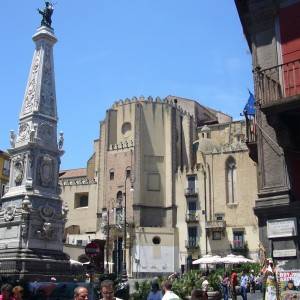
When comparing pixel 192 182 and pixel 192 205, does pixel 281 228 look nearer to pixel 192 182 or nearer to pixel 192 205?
pixel 192 205

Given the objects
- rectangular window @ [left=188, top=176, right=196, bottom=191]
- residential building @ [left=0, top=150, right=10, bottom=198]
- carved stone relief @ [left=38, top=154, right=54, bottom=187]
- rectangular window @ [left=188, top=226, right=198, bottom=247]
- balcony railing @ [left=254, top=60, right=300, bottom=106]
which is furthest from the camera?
rectangular window @ [left=188, top=176, right=196, bottom=191]

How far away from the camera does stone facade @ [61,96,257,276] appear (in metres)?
57.2

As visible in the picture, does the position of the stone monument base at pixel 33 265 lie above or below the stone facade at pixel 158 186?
below

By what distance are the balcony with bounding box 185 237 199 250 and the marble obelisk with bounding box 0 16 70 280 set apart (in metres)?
32.7

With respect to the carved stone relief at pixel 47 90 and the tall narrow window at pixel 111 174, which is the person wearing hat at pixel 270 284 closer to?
the carved stone relief at pixel 47 90

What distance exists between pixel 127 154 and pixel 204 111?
2231 centimetres

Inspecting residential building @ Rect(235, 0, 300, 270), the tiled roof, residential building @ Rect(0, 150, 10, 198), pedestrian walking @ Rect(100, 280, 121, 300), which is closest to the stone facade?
the tiled roof

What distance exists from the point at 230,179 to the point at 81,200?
2184 centimetres

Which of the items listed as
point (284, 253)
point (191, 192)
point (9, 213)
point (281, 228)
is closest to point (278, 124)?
point (281, 228)

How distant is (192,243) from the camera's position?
57.6 m

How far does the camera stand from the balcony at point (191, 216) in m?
58.3

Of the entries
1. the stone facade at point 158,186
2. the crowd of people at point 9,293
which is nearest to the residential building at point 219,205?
the stone facade at point 158,186

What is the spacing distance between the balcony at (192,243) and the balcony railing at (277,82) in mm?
46364

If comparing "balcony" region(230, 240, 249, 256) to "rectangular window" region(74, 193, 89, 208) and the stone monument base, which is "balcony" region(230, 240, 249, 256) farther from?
the stone monument base
